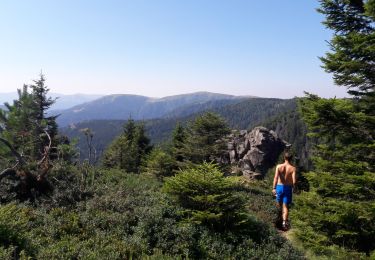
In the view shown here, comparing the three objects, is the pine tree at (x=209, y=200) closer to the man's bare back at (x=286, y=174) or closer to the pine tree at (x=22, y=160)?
the man's bare back at (x=286, y=174)

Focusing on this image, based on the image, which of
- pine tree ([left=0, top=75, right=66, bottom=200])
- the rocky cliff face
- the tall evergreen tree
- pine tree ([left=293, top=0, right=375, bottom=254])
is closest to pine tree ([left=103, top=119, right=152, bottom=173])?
the tall evergreen tree

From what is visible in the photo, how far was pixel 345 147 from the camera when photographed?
1139 centimetres

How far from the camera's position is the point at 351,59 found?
11711 mm

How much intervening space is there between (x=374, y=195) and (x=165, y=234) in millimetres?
6571

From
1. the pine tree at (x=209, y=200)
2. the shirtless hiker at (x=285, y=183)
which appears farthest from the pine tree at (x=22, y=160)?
the shirtless hiker at (x=285, y=183)

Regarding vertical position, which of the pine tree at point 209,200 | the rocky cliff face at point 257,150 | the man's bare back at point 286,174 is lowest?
the rocky cliff face at point 257,150

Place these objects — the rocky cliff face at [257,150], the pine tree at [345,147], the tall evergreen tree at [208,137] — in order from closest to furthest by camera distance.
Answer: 1. the pine tree at [345,147]
2. the tall evergreen tree at [208,137]
3. the rocky cliff face at [257,150]

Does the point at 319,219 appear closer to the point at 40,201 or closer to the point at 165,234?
the point at 165,234

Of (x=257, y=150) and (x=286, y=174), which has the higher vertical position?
(x=286, y=174)

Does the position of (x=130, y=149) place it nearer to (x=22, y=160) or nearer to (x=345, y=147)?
(x=22, y=160)

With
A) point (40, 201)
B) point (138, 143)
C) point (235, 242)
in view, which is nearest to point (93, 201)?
point (40, 201)

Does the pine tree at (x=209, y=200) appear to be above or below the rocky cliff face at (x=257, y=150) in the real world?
above

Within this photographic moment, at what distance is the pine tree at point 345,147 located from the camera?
10.5 metres

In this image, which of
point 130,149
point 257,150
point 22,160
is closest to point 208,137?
point 130,149
